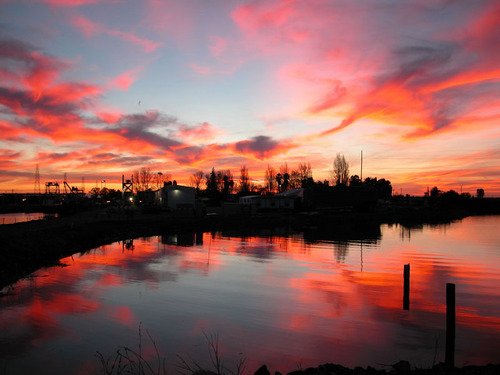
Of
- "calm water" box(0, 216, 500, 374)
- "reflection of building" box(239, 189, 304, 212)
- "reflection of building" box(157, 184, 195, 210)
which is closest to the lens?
"calm water" box(0, 216, 500, 374)

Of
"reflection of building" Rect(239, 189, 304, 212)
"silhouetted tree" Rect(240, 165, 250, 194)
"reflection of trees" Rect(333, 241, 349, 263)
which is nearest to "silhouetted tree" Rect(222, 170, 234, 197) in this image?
"silhouetted tree" Rect(240, 165, 250, 194)

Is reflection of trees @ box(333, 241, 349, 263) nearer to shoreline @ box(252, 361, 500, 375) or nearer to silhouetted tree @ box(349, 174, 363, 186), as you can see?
shoreline @ box(252, 361, 500, 375)

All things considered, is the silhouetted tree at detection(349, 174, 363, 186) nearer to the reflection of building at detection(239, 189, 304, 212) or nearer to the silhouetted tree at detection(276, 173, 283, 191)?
the silhouetted tree at detection(276, 173, 283, 191)

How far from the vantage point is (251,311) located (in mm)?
15461

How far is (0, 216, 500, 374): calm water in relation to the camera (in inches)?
435

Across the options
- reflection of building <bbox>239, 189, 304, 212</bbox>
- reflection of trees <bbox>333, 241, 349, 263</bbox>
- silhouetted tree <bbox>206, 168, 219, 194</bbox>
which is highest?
silhouetted tree <bbox>206, 168, 219, 194</bbox>

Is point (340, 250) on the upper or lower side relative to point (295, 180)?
lower

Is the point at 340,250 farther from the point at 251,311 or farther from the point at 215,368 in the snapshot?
the point at 215,368

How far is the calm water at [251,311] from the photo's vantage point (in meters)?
11.0

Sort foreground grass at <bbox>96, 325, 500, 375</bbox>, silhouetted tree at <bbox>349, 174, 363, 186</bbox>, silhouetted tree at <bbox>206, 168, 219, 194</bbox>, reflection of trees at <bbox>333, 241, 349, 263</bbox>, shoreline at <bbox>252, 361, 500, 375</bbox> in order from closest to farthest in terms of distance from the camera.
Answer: shoreline at <bbox>252, 361, 500, 375</bbox>, foreground grass at <bbox>96, 325, 500, 375</bbox>, reflection of trees at <bbox>333, 241, 349, 263</bbox>, silhouetted tree at <bbox>349, 174, 363, 186</bbox>, silhouetted tree at <bbox>206, 168, 219, 194</bbox>

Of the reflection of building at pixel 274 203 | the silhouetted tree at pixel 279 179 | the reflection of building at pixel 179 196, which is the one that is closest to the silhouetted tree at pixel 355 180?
the silhouetted tree at pixel 279 179

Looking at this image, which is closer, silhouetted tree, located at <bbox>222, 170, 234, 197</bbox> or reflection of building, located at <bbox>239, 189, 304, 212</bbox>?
reflection of building, located at <bbox>239, 189, 304, 212</bbox>

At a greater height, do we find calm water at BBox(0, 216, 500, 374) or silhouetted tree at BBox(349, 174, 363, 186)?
silhouetted tree at BBox(349, 174, 363, 186)

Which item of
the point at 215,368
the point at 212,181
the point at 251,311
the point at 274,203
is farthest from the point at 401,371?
the point at 212,181
